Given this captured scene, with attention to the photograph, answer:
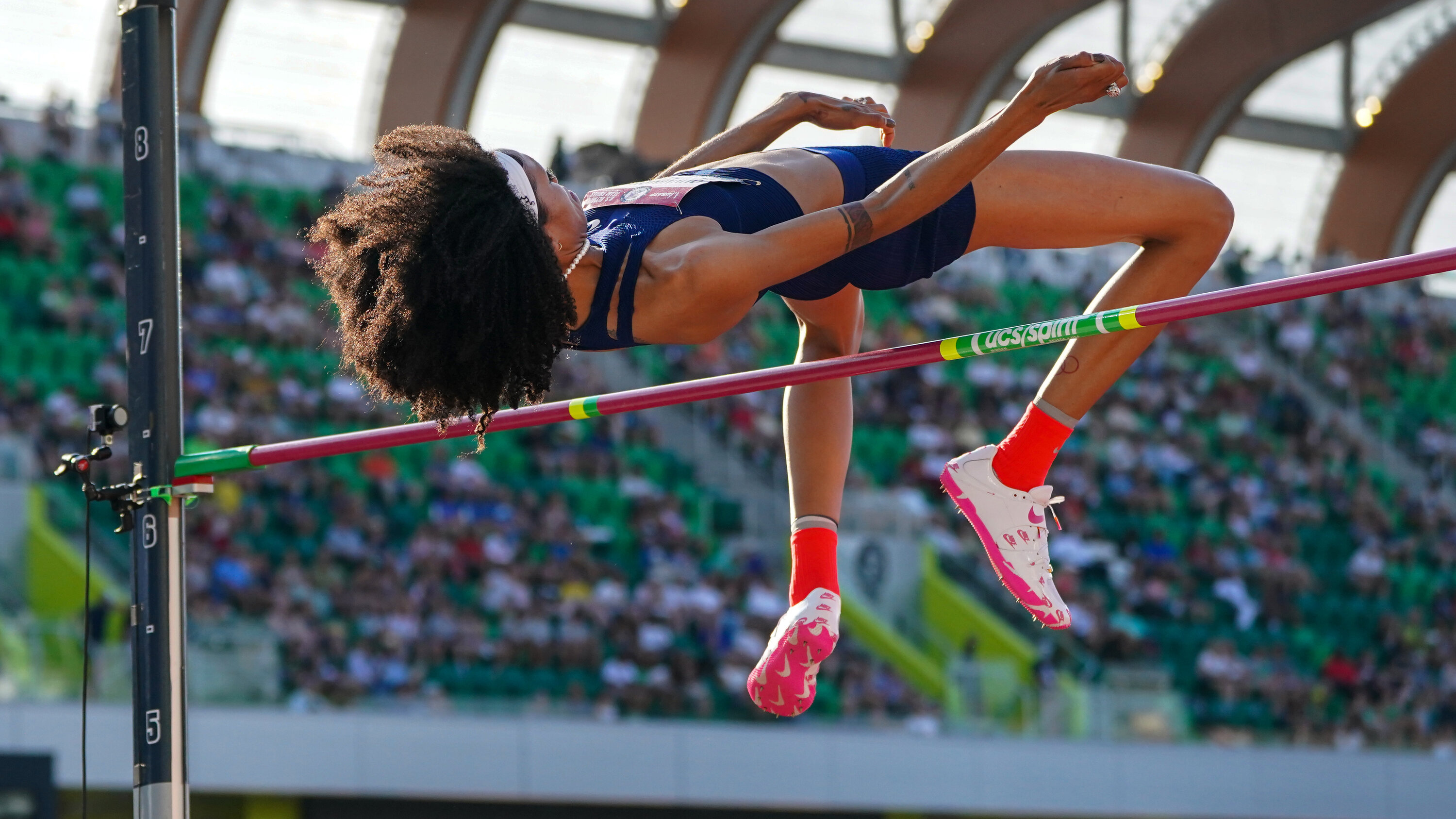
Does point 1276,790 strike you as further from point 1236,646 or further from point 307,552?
point 307,552

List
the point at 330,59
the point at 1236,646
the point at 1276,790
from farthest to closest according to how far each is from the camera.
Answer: the point at 330,59, the point at 1236,646, the point at 1276,790

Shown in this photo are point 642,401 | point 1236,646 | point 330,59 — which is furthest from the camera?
point 330,59

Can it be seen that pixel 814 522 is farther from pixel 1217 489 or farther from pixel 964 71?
pixel 964 71

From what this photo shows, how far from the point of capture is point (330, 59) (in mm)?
15898

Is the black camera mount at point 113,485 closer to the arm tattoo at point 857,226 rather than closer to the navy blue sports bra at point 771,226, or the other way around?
the navy blue sports bra at point 771,226

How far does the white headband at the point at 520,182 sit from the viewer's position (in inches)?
120

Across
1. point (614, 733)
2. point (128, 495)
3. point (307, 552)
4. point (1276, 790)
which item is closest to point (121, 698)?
point (307, 552)

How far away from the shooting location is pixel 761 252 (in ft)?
9.61

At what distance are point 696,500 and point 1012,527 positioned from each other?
887cm

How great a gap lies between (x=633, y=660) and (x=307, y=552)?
194 centimetres

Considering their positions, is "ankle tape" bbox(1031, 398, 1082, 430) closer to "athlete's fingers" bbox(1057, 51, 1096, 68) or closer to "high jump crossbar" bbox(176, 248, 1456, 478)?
"high jump crossbar" bbox(176, 248, 1456, 478)

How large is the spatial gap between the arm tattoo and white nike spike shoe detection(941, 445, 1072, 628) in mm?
629

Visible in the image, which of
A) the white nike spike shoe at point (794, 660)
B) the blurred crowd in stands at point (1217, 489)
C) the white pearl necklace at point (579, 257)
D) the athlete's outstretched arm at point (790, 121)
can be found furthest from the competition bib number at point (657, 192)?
the blurred crowd in stands at point (1217, 489)

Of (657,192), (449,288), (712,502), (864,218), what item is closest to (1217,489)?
(712,502)
